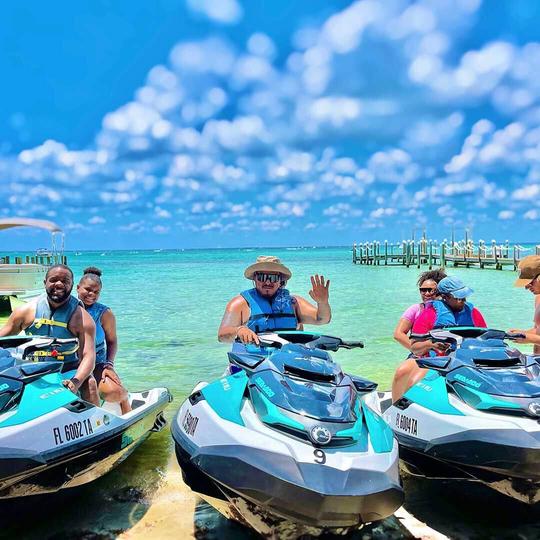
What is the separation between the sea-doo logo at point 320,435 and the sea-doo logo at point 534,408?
1175 mm

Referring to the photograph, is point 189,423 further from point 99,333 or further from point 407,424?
point 99,333

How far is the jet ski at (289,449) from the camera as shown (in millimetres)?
2492

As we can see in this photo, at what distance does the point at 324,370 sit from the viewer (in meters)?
3.03

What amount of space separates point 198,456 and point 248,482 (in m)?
0.33

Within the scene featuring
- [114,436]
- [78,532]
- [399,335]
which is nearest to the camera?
[78,532]

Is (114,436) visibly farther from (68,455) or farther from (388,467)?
(388,467)

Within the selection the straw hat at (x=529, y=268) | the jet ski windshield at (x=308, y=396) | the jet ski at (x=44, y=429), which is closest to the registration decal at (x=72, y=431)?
the jet ski at (x=44, y=429)

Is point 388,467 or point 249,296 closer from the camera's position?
point 388,467

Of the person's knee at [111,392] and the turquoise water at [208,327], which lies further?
the turquoise water at [208,327]

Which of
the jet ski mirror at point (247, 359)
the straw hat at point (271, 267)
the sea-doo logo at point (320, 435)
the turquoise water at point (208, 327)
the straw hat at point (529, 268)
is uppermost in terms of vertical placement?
the straw hat at point (271, 267)

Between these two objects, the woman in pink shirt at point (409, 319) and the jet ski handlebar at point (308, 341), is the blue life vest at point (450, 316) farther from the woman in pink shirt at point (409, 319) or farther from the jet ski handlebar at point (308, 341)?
the jet ski handlebar at point (308, 341)

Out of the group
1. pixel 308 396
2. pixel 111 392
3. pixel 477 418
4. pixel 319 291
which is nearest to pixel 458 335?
pixel 477 418

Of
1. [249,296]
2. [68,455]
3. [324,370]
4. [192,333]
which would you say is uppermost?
[249,296]

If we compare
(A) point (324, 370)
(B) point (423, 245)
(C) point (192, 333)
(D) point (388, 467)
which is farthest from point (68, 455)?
(B) point (423, 245)
